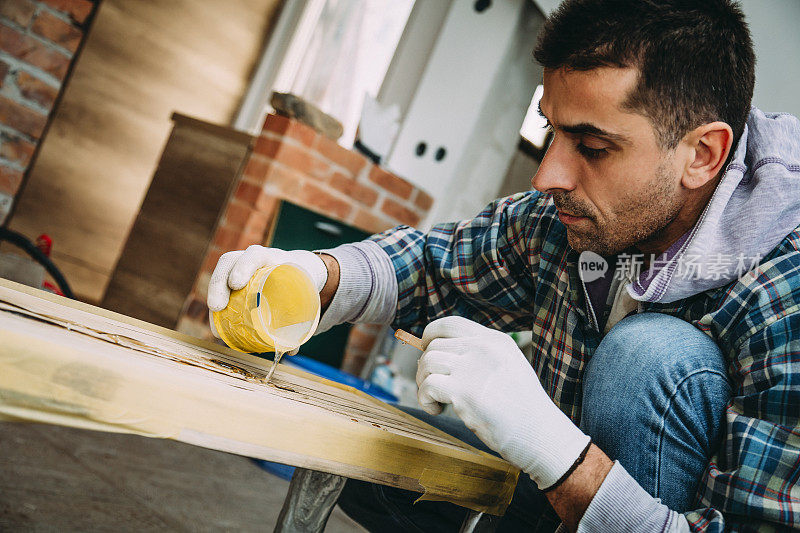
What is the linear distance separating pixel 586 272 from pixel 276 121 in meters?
1.47

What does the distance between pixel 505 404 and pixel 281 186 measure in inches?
64.4

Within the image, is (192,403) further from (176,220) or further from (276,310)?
(176,220)

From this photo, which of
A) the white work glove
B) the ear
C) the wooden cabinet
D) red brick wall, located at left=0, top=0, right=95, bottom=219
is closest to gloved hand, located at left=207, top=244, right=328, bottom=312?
the white work glove

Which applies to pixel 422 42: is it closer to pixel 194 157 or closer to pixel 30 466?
pixel 194 157

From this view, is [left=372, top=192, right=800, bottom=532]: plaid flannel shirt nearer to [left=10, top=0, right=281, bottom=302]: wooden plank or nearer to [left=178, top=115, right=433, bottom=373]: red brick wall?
[left=178, top=115, right=433, bottom=373]: red brick wall

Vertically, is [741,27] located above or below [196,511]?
above

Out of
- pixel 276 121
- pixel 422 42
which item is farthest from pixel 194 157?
pixel 422 42

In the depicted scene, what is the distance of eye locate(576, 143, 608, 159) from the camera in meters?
1.02

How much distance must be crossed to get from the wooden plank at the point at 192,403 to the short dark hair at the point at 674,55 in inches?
23.7

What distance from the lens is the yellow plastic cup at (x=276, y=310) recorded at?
2.78 feet

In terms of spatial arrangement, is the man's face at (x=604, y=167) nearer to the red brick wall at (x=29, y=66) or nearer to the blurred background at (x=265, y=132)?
the blurred background at (x=265, y=132)

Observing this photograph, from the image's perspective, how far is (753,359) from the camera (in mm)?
834

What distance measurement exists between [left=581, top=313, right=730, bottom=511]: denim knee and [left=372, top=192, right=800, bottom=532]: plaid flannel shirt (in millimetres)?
23

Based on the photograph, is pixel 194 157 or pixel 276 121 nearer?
pixel 276 121
